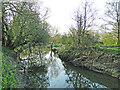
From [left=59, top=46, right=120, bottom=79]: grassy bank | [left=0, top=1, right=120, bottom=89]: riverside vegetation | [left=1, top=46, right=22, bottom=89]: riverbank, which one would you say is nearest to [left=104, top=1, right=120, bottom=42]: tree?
[left=0, top=1, right=120, bottom=89]: riverside vegetation

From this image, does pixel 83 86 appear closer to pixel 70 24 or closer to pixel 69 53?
pixel 69 53

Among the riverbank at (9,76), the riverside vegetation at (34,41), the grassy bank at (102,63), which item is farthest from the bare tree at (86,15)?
the riverbank at (9,76)

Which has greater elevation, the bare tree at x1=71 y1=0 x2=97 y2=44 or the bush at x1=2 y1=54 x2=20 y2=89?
the bare tree at x1=71 y1=0 x2=97 y2=44

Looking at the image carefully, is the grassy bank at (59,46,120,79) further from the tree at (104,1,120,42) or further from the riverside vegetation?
the tree at (104,1,120,42)

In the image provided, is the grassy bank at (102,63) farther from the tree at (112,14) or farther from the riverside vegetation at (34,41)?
the tree at (112,14)

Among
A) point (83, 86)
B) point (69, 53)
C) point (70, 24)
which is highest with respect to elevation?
point (70, 24)

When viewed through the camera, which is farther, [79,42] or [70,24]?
[70,24]

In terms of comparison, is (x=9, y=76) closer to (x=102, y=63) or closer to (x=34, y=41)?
(x=34, y=41)

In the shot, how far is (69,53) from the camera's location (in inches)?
368

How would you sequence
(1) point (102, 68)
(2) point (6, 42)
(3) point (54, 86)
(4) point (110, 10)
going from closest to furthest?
1. (3) point (54, 86)
2. (2) point (6, 42)
3. (1) point (102, 68)
4. (4) point (110, 10)

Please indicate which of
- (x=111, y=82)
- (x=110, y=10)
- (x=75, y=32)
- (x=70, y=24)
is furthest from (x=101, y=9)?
(x=111, y=82)

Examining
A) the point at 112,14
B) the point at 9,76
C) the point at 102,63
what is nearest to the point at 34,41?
the point at 9,76

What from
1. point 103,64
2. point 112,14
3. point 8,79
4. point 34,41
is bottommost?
point 103,64

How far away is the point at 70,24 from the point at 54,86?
763cm
